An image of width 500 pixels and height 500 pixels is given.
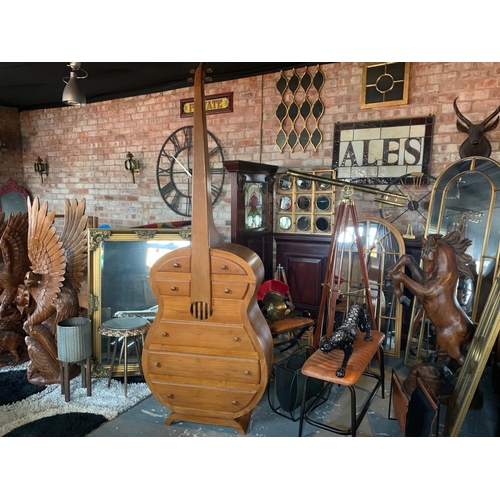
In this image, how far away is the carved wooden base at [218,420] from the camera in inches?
95.2

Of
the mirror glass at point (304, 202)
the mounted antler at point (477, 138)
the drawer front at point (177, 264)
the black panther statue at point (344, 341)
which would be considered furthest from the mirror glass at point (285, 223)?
the drawer front at point (177, 264)

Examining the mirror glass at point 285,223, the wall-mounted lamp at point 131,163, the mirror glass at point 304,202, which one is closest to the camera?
the mirror glass at point 304,202

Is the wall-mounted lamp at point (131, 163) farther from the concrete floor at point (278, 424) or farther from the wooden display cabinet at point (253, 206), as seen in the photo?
the concrete floor at point (278, 424)

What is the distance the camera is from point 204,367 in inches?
93.0

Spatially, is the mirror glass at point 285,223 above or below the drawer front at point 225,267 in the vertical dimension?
above

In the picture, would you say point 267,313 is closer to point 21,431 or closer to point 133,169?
point 21,431

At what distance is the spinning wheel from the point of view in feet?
12.3

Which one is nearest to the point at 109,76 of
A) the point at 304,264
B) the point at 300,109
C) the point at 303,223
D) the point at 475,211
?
the point at 300,109

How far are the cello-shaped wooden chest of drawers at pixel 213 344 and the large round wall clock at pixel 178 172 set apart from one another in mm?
2776

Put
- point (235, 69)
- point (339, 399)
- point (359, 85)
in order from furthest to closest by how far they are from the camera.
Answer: point (235, 69)
point (359, 85)
point (339, 399)

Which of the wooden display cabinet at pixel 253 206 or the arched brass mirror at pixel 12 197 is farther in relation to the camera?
the arched brass mirror at pixel 12 197

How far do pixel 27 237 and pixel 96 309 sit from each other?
35.5 inches

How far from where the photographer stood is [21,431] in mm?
2395

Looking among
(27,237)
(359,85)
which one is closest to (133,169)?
(27,237)
